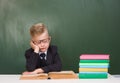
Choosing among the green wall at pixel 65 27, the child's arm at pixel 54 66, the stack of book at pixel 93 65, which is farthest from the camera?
the green wall at pixel 65 27

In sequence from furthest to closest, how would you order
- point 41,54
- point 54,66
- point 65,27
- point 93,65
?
point 65,27 → point 41,54 → point 54,66 → point 93,65

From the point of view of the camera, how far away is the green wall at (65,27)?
2953 mm

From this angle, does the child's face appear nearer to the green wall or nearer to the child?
the child

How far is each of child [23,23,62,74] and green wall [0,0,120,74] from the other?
0.41m

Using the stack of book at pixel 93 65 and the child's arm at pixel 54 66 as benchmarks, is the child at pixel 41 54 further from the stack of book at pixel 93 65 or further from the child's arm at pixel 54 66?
the stack of book at pixel 93 65

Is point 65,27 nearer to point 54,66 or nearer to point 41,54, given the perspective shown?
point 41,54

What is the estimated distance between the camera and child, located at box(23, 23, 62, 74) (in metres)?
2.46

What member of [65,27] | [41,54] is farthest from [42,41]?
[65,27]

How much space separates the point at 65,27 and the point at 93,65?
0.95 metres

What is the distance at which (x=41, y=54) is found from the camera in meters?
2.62

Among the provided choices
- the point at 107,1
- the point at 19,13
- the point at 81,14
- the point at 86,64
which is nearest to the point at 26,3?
the point at 19,13

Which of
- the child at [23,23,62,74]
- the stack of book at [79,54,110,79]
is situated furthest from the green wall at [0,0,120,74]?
the stack of book at [79,54,110,79]

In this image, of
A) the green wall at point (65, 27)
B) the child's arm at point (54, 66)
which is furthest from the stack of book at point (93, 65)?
the green wall at point (65, 27)

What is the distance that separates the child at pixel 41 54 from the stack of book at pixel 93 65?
39 centimetres
